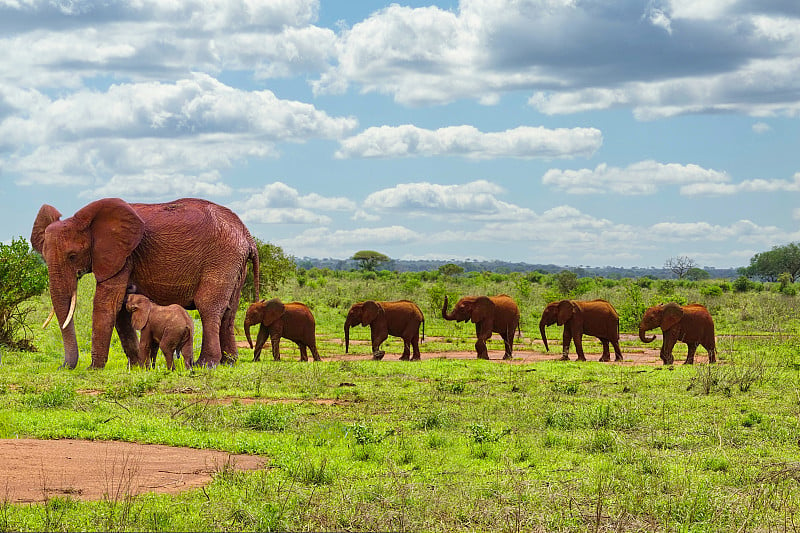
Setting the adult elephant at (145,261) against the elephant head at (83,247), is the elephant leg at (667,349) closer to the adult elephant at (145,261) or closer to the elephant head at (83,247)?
the adult elephant at (145,261)

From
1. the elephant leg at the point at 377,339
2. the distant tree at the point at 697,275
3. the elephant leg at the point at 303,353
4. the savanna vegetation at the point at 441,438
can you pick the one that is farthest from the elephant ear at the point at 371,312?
the distant tree at the point at 697,275

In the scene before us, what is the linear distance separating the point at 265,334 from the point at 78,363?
14.1 ft

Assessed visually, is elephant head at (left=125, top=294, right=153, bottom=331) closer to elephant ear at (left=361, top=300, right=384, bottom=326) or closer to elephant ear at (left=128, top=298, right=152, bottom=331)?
elephant ear at (left=128, top=298, right=152, bottom=331)

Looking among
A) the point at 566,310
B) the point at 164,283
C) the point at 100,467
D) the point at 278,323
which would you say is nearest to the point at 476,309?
the point at 566,310

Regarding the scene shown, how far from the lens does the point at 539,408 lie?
1472 cm

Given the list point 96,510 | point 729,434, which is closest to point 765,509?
point 729,434

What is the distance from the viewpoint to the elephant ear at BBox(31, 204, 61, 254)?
2025 centimetres

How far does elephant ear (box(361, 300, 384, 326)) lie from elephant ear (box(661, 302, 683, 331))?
6.90 m

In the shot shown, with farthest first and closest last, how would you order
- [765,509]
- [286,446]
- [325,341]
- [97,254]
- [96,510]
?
[325,341]
[97,254]
[286,446]
[765,509]
[96,510]

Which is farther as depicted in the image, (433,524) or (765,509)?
(765,509)

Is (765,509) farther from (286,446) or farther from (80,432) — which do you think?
(80,432)

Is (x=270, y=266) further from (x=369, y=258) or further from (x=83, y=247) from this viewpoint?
(x=369, y=258)

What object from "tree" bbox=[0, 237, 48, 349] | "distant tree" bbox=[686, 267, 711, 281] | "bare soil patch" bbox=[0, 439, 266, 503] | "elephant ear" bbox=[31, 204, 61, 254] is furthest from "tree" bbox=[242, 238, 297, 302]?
"distant tree" bbox=[686, 267, 711, 281]

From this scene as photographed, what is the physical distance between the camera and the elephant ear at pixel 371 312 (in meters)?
24.0
